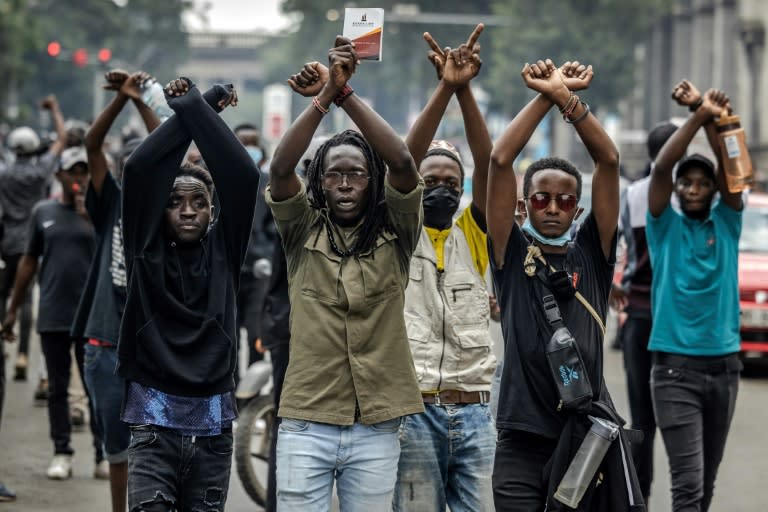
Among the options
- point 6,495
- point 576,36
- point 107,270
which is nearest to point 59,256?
point 6,495

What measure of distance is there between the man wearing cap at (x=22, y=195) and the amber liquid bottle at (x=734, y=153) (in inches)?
287

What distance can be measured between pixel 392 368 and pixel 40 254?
4.44 m

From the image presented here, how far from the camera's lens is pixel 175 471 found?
16.8 feet

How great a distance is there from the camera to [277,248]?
6.73m

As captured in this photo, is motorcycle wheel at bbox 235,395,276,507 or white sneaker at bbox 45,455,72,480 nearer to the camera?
motorcycle wheel at bbox 235,395,276,507

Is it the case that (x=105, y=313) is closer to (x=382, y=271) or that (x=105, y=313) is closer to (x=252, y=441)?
(x=252, y=441)

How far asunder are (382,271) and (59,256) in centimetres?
428

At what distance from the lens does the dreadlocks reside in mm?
4949

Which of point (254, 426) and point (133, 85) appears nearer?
point (133, 85)

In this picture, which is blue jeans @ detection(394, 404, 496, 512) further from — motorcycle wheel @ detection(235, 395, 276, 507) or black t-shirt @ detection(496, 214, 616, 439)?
motorcycle wheel @ detection(235, 395, 276, 507)

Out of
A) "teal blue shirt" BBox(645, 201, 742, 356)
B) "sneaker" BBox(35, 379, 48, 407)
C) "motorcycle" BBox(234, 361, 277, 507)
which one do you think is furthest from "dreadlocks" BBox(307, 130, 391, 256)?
"sneaker" BBox(35, 379, 48, 407)

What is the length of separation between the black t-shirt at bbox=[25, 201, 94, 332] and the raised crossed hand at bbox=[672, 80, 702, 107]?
12.9 ft

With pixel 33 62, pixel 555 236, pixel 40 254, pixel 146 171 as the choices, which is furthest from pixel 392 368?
pixel 33 62

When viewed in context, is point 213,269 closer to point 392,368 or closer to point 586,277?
point 392,368
